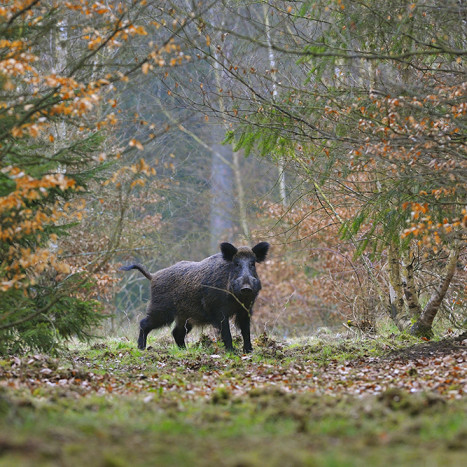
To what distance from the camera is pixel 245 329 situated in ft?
38.1

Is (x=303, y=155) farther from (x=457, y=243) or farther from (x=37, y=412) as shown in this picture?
(x=37, y=412)

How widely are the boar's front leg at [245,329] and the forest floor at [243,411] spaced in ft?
3.77

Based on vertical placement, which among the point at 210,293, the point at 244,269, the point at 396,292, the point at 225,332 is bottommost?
the point at 225,332

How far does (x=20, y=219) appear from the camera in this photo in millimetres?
7684

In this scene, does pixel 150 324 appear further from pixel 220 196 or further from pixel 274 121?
pixel 220 196

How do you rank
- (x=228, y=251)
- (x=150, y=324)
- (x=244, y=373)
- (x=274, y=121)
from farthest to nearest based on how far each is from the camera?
(x=150, y=324) < (x=228, y=251) < (x=274, y=121) < (x=244, y=373)

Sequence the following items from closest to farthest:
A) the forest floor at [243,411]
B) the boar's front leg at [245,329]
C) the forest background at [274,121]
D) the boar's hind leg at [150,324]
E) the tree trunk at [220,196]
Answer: the forest floor at [243,411] < the forest background at [274,121] < the boar's front leg at [245,329] < the boar's hind leg at [150,324] < the tree trunk at [220,196]

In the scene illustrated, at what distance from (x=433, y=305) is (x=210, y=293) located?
3737mm

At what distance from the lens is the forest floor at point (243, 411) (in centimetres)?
382

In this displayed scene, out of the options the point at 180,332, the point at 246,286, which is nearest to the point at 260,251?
the point at 246,286

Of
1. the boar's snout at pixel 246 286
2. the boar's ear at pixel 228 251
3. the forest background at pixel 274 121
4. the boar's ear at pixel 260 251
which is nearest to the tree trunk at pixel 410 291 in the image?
the forest background at pixel 274 121

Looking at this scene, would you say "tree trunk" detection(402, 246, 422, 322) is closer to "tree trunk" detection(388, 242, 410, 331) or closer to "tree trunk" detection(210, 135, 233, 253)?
"tree trunk" detection(388, 242, 410, 331)

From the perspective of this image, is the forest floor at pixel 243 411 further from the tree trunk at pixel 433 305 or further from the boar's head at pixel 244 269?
the boar's head at pixel 244 269

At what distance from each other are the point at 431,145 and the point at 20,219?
4852mm
